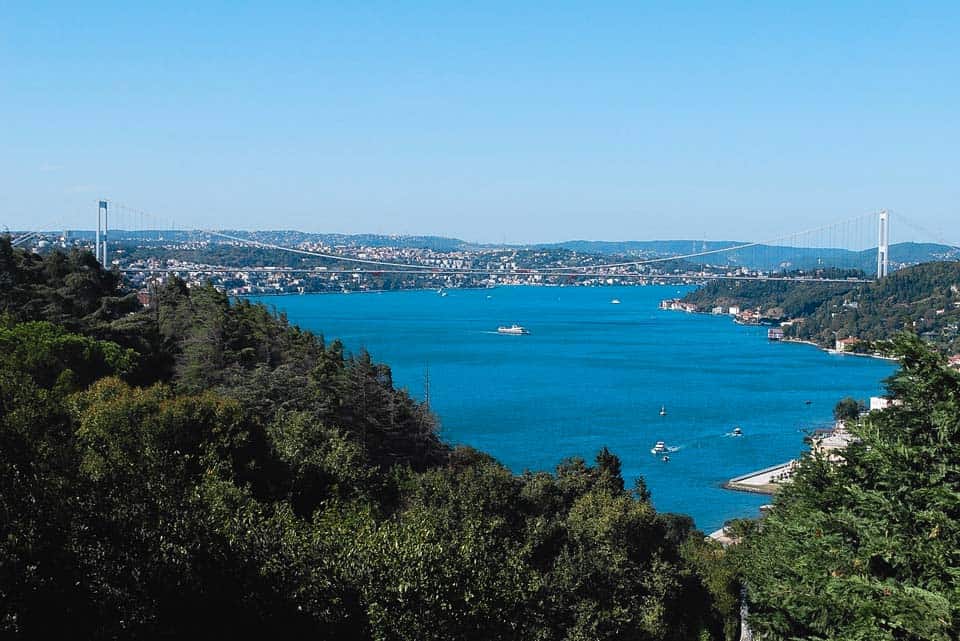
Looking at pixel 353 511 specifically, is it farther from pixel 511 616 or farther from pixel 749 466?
pixel 749 466

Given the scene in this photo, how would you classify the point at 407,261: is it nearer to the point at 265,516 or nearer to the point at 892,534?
the point at 265,516

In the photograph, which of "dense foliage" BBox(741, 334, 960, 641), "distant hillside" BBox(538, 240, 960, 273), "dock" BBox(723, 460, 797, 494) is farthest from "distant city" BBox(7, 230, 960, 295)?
"dense foliage" BBox(741, 334, 960, 641)

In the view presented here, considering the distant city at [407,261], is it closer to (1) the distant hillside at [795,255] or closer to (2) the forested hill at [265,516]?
(1) the distant hillside at [795,255]

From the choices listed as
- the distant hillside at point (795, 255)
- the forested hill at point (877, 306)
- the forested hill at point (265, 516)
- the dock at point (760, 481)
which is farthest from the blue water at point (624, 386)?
the distant hillside at point (795, 255)

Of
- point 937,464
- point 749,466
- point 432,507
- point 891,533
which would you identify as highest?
point 937,464

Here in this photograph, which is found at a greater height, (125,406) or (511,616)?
(125,406)

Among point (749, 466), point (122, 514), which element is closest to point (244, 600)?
point (122, 514)
